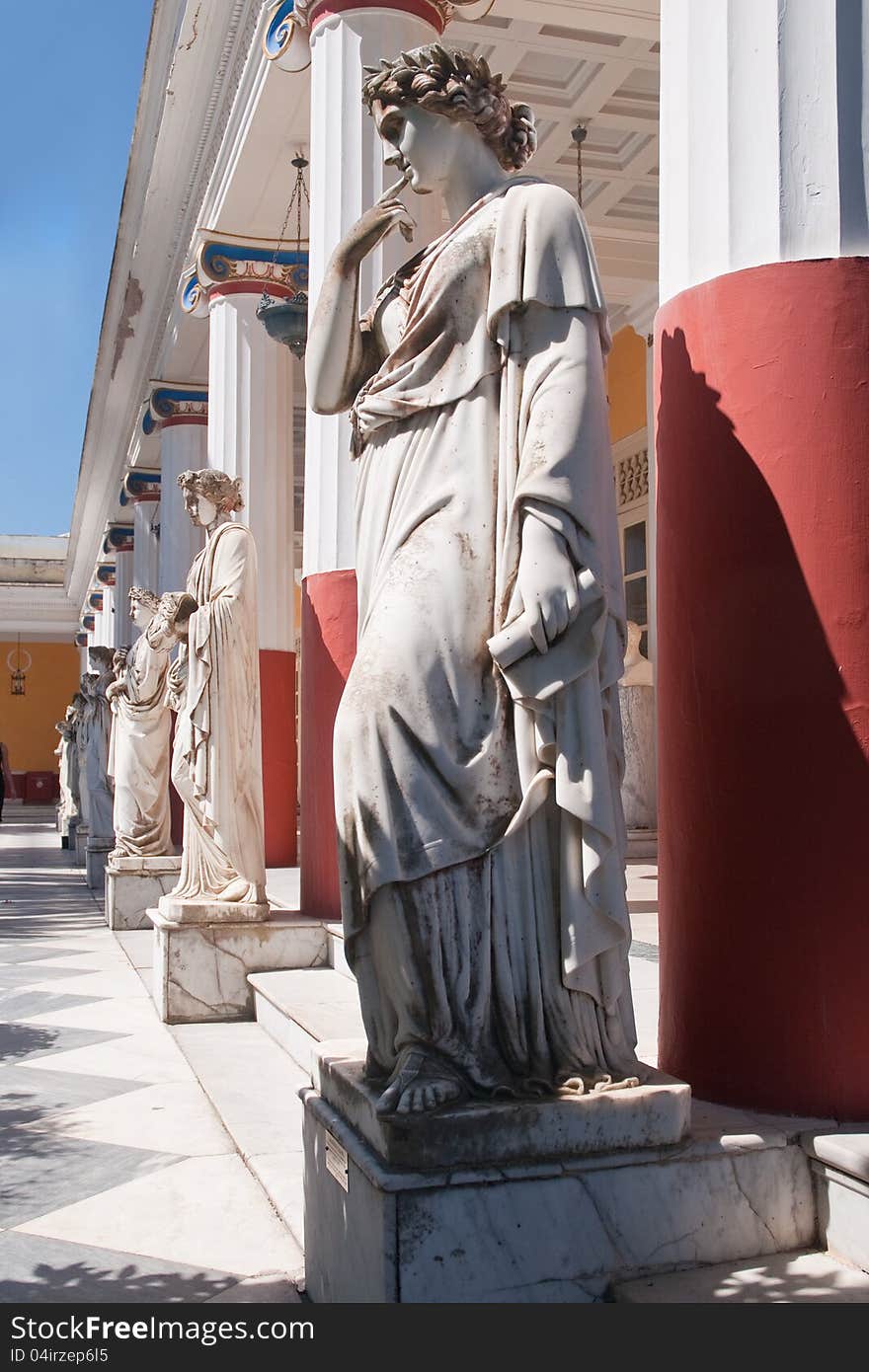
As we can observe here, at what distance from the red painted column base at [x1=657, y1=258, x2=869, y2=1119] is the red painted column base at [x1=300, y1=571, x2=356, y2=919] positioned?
3.64m

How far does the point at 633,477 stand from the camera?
47.0 feet

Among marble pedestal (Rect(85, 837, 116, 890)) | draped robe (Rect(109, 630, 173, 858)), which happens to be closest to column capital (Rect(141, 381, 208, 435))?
marble pedestal (Rect(85, 837, 116, 890))

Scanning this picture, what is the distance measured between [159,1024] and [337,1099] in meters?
3.51

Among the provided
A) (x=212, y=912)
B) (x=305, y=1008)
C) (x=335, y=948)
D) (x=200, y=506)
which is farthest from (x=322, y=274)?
(x=305, y=1008)

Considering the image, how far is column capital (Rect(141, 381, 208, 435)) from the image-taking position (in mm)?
14039

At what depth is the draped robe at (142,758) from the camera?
961 centimetres

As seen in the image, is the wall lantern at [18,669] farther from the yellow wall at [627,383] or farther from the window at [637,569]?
the yellow wall at [627,383]

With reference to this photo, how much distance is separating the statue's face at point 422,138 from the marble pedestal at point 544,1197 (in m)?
1.72

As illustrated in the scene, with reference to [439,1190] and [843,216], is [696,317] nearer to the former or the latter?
[843,216]

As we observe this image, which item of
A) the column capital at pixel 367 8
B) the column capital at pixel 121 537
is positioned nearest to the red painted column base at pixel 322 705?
the column capital at pixel 367 8

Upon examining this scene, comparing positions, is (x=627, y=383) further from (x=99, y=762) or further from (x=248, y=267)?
(x=99, y=762)

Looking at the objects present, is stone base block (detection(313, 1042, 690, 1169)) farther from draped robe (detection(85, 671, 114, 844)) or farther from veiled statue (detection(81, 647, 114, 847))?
draped robe (detection(85, 671, 114, 844))

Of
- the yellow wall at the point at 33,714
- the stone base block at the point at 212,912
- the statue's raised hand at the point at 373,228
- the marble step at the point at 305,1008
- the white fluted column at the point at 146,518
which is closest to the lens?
the statue's raised hand at the point at 373,228

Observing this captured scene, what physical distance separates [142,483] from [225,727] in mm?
11721
